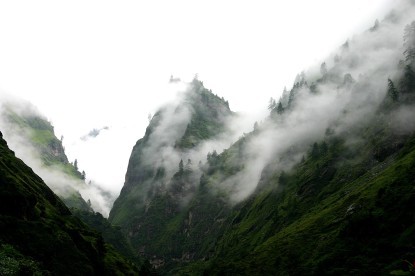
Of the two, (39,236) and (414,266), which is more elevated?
(39,236)

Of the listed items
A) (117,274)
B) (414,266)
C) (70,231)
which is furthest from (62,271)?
(414,266)

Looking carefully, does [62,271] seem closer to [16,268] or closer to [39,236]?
Result: [39,236]

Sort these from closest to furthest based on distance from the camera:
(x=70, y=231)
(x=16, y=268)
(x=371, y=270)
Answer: (x=16, y=268) < (x=70, y=231) < (x=371, y=270)

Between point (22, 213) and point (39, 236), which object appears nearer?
point (39, 236)

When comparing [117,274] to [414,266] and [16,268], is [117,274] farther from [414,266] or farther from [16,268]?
[414,266]

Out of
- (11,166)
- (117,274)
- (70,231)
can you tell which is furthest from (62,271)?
(11,166)

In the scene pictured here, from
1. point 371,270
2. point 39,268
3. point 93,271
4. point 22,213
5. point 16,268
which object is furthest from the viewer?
point 371,270

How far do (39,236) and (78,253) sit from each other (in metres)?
20.4

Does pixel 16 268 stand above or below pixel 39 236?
below

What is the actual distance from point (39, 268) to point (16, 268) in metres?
25.4

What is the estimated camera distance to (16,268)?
9531cm

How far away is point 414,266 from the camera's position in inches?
789

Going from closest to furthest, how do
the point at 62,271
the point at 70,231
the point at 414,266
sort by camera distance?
the point at 414,266
the point at 62,271
the point at 70,231

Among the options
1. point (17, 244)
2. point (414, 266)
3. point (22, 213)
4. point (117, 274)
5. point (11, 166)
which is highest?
point (11, 166)
